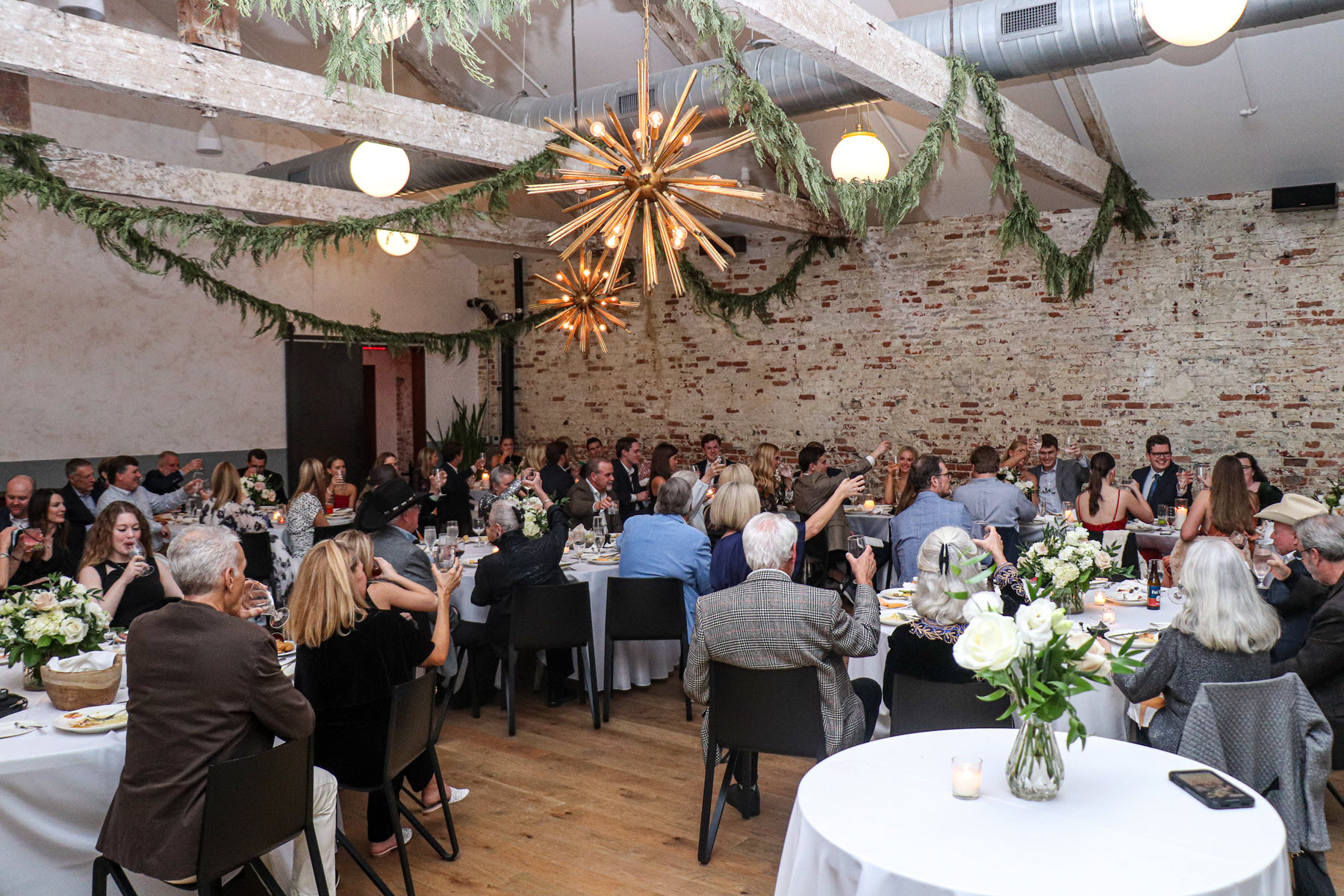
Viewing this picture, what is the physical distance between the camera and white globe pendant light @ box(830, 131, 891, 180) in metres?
5.93

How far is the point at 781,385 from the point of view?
11234mm

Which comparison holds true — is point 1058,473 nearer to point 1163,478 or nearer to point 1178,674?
point 1163,478

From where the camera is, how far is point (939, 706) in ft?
11.2

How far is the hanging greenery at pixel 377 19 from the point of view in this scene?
3352mm

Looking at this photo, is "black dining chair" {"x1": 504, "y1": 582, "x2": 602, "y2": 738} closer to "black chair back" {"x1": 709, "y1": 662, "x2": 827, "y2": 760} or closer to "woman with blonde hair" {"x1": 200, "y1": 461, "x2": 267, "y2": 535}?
"black chair back" {"x1": 709, "y1": 662, "x2": 827, "y2": 760}

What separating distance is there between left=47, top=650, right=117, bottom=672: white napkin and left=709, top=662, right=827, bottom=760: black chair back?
2037mm

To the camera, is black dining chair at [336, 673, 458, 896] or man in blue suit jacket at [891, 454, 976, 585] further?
man in blue suit jacket at [891, 454, 976, 585]

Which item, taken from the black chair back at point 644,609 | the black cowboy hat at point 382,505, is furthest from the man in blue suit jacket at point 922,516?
the black cowboy hat at point 382,505

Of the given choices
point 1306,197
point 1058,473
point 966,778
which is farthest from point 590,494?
point 1306,197

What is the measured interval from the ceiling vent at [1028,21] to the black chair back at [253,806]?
5.01 meters

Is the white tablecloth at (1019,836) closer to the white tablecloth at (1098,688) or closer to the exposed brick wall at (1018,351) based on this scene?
the white tablecloth at (1098,688)

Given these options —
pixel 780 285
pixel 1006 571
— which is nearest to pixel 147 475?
pixel 780 285

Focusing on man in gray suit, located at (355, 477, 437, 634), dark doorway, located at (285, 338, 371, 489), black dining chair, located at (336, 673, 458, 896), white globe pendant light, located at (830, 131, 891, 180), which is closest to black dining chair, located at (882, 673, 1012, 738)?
black dining chair, located at (336, 673, 458, 896)

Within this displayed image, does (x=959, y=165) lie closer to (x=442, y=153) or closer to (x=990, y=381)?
(x=990, y=381)
